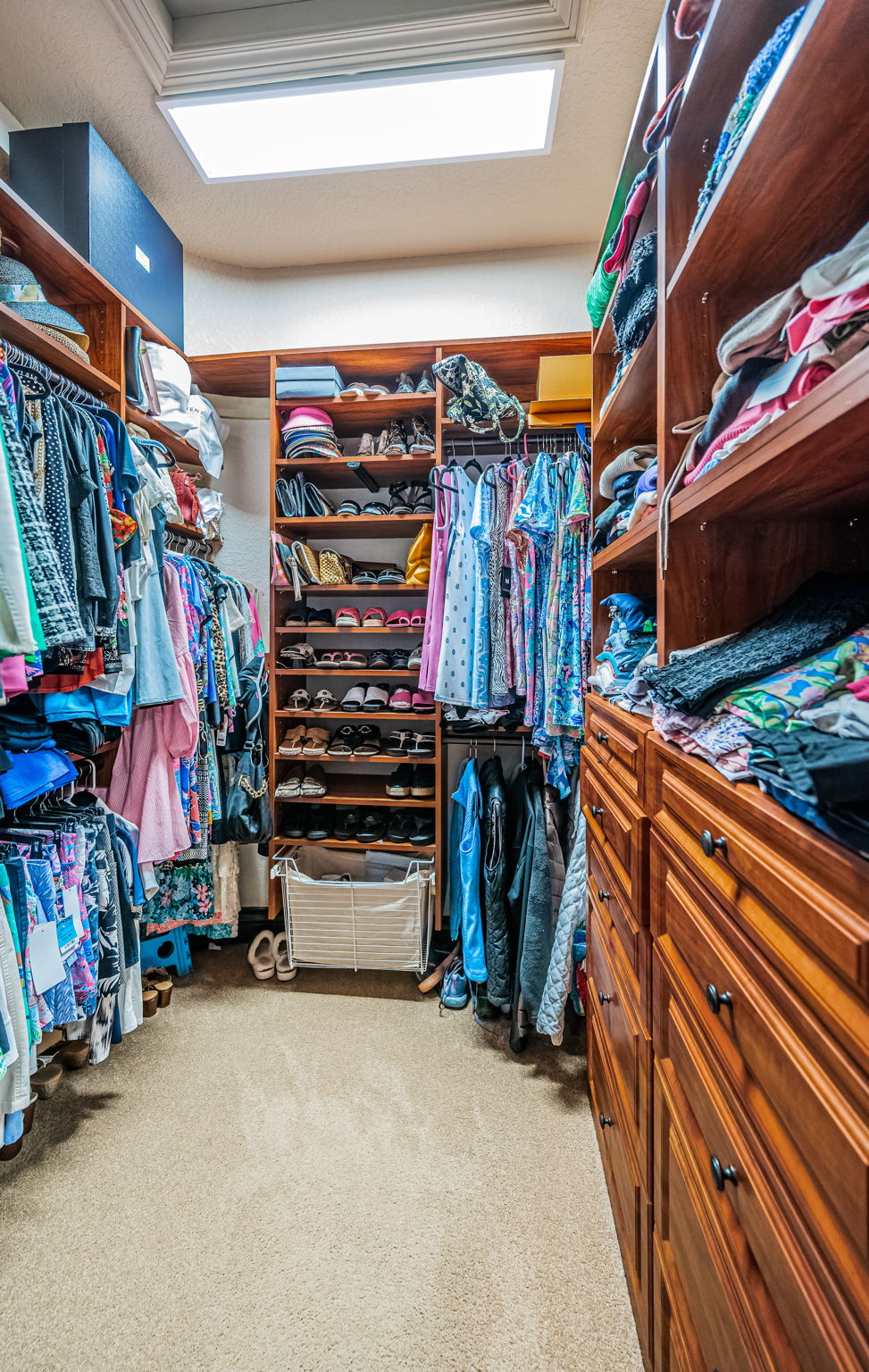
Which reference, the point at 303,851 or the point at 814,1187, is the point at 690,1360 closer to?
the point at 814,1187

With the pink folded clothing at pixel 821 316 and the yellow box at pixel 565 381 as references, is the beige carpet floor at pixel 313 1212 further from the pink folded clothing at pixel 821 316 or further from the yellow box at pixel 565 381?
the yellow box at pixel 565 381

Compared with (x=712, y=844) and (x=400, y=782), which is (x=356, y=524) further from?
(x=712, y=844)

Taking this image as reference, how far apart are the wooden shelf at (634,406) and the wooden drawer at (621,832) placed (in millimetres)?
832

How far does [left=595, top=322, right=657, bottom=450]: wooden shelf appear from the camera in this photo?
3.59 feet

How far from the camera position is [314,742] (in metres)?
2.28

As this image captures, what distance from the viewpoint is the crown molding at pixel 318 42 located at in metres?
1.46

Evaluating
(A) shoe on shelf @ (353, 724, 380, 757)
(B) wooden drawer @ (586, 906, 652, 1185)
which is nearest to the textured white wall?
(A) shoe on shelf @ (353, 724, 380, 757)

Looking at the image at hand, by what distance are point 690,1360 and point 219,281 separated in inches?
131

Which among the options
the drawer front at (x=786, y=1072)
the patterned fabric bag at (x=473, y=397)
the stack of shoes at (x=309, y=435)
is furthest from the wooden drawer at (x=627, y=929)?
the stack of shoes at (x=309, y=435)

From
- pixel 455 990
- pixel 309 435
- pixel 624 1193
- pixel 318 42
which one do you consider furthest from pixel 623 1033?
pixel 318 42

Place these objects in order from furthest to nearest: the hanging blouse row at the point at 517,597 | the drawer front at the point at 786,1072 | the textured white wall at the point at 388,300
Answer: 1. the textured white wall at the point at 388,300
2. the hanging blouse row at the point at 517,597
3. the drawer front at the point at 786,1072

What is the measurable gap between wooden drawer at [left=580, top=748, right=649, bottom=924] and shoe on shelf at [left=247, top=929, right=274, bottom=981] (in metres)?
1.50

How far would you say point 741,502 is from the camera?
0.77 m

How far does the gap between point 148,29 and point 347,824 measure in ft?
7.93
